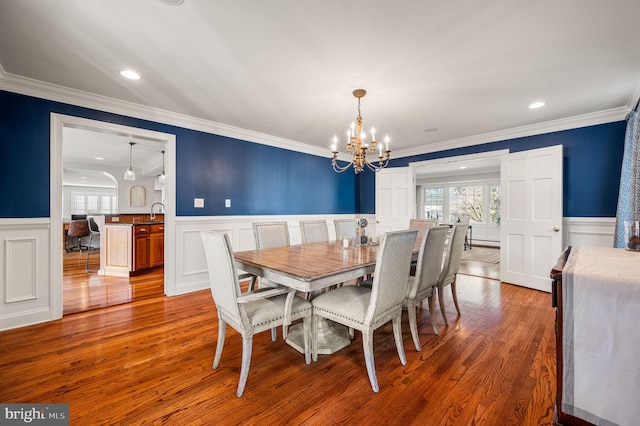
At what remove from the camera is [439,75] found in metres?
2.44

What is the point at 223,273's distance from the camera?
172 centimetres

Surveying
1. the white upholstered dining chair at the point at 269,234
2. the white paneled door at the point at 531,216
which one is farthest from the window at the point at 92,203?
the white paneled door at the point at 531,216

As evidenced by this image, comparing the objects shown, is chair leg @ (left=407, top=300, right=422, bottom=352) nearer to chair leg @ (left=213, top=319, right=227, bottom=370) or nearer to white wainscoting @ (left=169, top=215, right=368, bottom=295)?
chair leg @ (left=213, top=319, right=227, bottom=370)

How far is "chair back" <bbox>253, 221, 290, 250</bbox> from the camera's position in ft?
9.88

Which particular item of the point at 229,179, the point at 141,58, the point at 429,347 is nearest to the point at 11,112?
the point at 141,58

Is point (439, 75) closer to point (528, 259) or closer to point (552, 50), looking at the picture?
point (552, 50)

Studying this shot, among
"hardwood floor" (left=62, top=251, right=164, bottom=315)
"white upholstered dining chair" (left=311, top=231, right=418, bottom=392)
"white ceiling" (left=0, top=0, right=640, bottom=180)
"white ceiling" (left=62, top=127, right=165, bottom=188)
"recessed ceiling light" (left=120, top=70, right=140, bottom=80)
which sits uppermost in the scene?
"white ceiling" (left=62, top=127, right=165, bottom=188)

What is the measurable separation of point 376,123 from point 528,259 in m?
2.98

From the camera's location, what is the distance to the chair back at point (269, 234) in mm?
3012

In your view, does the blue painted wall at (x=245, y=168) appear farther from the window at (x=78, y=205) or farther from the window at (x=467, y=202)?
the window at (x=78, y=205)

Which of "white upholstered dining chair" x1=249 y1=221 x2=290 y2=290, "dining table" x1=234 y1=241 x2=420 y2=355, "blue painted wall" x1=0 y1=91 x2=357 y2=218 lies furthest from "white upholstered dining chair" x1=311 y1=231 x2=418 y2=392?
"blue painted wall" x1=0 y1=91 x2=357 y2=218

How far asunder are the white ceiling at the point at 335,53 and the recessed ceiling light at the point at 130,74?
3.5 inches

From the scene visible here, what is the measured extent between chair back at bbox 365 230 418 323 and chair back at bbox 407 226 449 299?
313mm

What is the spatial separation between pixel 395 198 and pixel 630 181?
10.3 feet
